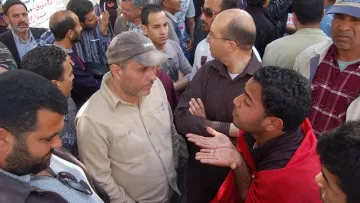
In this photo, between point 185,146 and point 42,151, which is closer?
point 42,151

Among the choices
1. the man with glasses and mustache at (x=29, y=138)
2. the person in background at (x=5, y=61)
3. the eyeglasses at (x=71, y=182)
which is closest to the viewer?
the man with glasses and mustache at (x=29, y=138)

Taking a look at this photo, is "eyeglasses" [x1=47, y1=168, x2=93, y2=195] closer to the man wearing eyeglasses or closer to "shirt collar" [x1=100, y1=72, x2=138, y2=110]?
"shirt collar" [x1=100, y1=72, x2=138, y2=110]

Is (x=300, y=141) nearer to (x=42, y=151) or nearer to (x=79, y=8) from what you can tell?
(x=42, y=151)

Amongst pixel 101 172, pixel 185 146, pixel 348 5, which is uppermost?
pixel 348 5

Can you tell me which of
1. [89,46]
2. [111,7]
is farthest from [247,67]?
[111,7]

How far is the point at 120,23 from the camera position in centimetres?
473

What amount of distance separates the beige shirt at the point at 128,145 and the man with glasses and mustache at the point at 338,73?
1.10 meters

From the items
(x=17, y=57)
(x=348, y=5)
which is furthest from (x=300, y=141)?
(x=17, y=57)

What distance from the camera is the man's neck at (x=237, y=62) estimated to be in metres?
2.50

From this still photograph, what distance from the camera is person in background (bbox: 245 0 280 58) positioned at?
12.4 feet

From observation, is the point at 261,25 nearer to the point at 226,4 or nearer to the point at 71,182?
the point at 226,4

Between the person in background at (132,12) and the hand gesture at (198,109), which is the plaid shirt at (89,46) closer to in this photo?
the person in background at (132,12)

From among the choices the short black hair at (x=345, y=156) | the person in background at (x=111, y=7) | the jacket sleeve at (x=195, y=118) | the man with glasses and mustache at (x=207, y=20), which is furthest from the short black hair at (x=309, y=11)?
the person in background at (x=111, y=7)

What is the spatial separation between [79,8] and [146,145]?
102 inches
